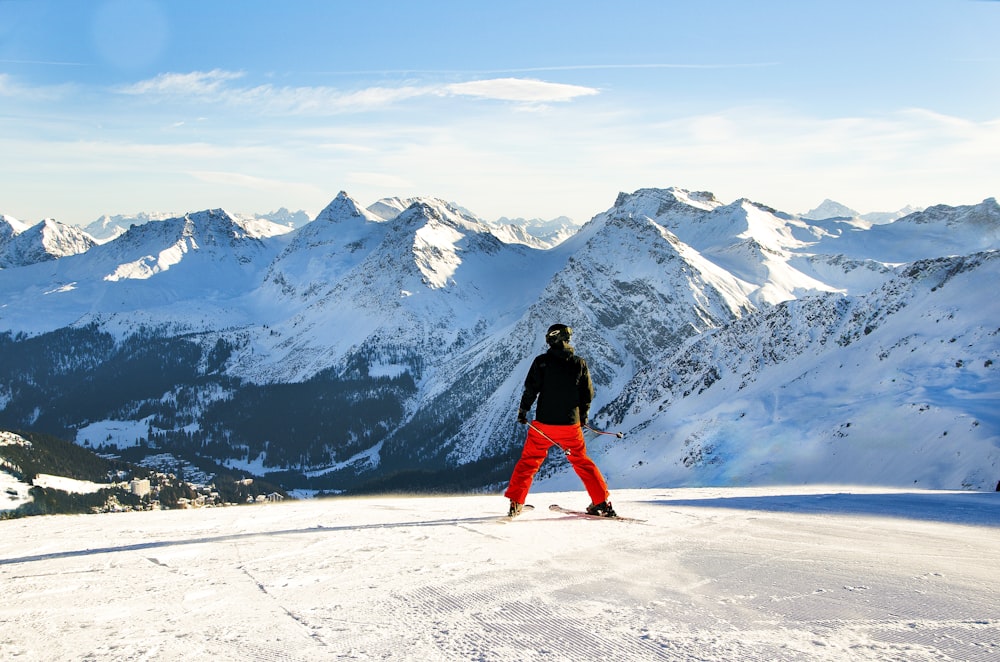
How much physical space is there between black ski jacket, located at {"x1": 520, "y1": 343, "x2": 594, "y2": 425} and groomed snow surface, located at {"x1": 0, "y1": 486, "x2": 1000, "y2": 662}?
1725mm

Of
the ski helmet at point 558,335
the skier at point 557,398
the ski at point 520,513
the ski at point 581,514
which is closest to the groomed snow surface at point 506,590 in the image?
the ski at point 520,513

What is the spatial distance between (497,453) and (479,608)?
542 ft

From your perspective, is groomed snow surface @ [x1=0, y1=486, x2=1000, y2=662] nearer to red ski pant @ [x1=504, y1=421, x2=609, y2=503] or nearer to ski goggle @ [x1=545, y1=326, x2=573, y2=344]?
red ski pant @ [x1=504, y1=421, x2=609, y2=503]

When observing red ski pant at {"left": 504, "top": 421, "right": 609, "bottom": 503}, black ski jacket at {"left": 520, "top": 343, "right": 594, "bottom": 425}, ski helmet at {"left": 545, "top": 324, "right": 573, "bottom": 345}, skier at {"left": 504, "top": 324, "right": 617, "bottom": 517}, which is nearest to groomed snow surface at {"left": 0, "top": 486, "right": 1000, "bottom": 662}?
red ski pant at {"left": 504, "top": 421, "right": 609, "bottom": 503}

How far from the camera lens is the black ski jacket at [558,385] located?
1191 centimetres

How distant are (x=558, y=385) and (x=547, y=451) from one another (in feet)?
3.63

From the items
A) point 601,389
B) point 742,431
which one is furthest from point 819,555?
point 601,389

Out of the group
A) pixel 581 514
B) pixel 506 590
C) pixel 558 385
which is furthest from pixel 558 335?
pixel 506 590

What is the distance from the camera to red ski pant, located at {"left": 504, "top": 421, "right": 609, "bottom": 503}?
39.3 feet

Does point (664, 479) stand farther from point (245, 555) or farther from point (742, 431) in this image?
point (245, 555)

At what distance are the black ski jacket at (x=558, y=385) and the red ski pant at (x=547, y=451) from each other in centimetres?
16

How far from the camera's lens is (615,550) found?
30.7 feet

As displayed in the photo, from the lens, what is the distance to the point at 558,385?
470 inches

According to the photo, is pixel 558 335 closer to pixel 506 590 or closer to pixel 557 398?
pixel 557 398
